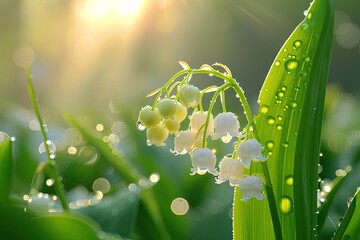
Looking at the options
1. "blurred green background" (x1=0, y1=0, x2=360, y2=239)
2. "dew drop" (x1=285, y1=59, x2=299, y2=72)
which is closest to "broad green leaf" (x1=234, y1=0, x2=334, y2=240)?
"dew drop" (x1=285, y1=59, x2=299, y2=72)

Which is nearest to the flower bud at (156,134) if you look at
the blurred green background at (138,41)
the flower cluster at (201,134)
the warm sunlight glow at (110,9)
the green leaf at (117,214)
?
the flower cluster at (201,134)

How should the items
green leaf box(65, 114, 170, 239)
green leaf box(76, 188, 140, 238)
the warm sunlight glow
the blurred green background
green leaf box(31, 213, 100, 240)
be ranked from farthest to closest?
the blurred green background, the warm sunlight glow, green leaf box(65, 114, 170, 239), green leaf box(76, 188, 140, 238), green leaf box(31, 213, 100, 240)

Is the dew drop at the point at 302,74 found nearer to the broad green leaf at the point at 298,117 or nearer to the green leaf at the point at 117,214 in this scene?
the broad green leaf at the point at 298,117

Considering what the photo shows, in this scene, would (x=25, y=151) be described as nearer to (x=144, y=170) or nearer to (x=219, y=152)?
(x=144, y=170)

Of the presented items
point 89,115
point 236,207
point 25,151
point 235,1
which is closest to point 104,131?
point 89,115

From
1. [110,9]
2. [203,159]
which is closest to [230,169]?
[203,159]

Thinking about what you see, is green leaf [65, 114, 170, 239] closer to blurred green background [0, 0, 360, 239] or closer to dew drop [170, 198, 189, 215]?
dew drop [170, 198, 189, 215]
